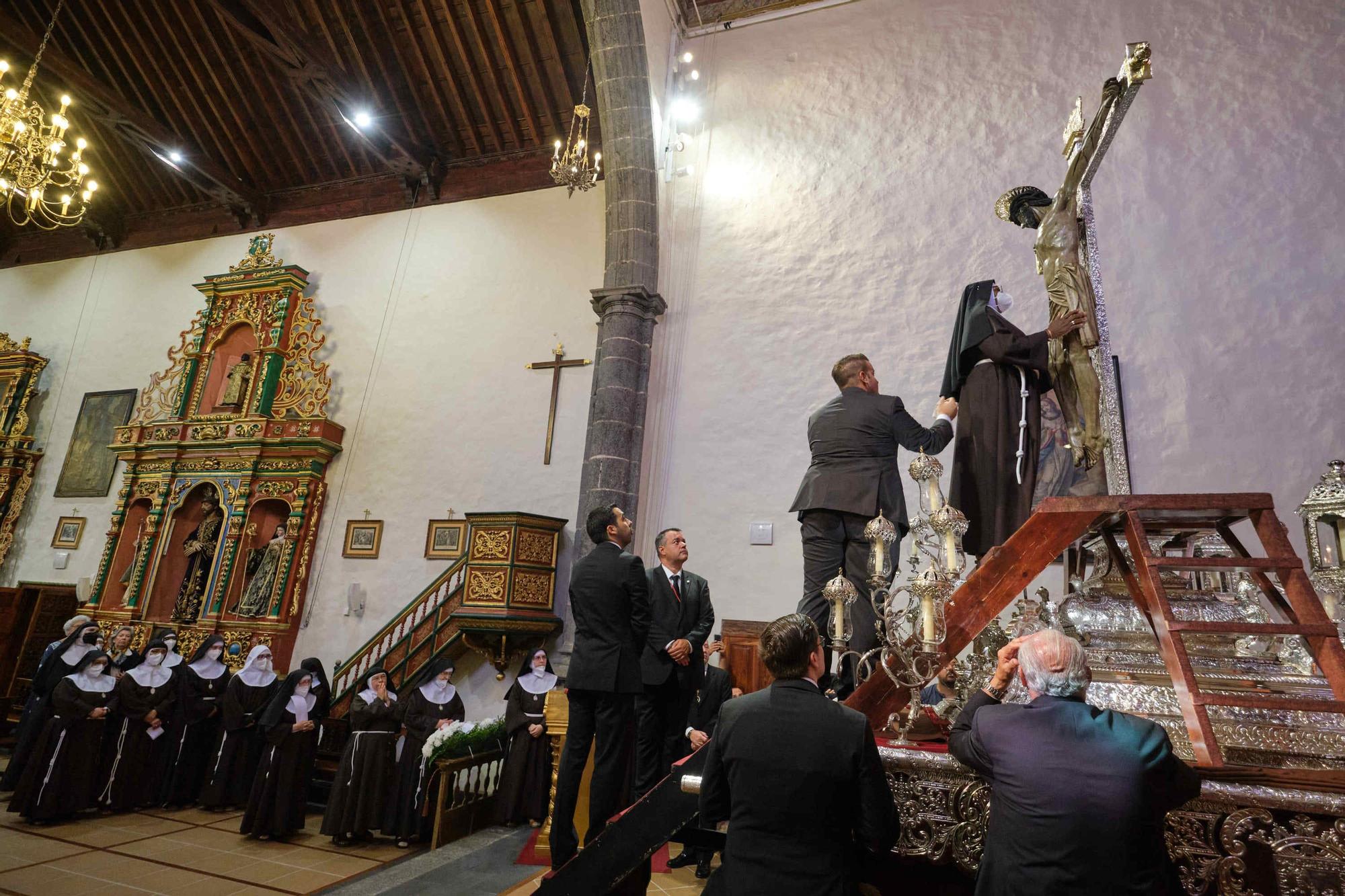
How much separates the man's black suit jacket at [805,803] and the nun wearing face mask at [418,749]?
4656mm

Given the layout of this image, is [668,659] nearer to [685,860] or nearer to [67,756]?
[685,860]

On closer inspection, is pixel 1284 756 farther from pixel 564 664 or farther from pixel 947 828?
pixel 564 664

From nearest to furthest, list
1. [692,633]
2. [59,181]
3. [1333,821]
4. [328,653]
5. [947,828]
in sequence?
[1333,821], [947,828], [692,633], [328,653], [59,181]

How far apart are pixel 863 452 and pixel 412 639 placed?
649cm

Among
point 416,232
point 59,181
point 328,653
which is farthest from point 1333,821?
point 59,181

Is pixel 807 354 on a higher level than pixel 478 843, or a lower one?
higher

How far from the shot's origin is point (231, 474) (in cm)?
1028

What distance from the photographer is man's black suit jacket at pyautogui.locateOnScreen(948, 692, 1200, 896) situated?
1.57 meters

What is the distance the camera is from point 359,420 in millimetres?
10062

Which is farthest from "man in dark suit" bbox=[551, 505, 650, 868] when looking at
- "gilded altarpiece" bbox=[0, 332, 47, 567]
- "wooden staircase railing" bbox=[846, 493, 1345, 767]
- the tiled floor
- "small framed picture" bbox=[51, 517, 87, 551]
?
"gilded altarpiece" bbox=[0, 332, 47, 567]

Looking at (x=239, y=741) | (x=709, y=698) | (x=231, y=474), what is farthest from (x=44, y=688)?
(x=709, y=698)

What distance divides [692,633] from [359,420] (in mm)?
7569

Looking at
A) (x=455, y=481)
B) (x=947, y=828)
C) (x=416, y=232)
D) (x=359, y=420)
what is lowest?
(x=947, y=828)

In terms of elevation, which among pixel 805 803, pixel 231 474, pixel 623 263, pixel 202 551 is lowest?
pixel 805 803
